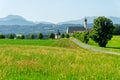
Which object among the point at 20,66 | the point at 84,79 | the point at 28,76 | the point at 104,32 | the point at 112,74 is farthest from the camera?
the point at 104,32

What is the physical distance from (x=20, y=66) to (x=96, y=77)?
13.3ft

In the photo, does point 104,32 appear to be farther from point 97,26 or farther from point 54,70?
point 54,70

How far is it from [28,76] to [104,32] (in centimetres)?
8583

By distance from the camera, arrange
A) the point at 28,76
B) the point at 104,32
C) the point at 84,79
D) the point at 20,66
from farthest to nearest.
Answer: the point at 104,32
the point at 20,66
the point at 28,76
the point at 84,79

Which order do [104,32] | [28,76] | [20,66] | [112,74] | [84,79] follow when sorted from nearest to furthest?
1. [84,79]
2. [28,76]
3. [112,74]
4. [20,66]
5. [104,32]

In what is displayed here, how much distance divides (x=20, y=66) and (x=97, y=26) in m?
84.4

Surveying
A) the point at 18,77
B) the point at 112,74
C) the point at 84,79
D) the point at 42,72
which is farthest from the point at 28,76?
the point at 112,74

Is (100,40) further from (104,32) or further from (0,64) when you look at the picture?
(0,64)

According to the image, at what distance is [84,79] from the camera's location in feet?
39.5

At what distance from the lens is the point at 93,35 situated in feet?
322

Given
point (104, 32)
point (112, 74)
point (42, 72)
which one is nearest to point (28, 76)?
point (42, 72)

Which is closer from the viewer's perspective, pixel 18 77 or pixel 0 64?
pixel 18 77

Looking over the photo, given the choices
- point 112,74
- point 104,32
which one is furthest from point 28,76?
point 104,32

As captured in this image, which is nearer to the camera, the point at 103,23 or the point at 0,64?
the point at 0,64
